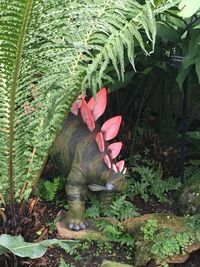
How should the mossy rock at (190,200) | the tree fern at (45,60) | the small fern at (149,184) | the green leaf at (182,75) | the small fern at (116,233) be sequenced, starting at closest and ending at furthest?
the tree fern at (45,60)
the small fern at (116,233)
the mossy rock at (190,200)
the green leaf at (182,75)
the small fern at (149,184)

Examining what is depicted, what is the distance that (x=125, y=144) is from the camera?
11.2 ft

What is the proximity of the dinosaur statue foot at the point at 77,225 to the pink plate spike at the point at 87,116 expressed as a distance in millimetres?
460

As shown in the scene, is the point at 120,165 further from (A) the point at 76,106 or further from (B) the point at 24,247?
(B) the point at 24,247

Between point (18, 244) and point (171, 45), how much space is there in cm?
167

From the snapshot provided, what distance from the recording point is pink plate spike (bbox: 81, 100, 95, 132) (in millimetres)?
2723

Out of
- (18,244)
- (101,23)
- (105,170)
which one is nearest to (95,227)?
(105,170)

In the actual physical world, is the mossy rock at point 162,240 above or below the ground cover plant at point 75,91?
below

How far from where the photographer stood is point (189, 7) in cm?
250

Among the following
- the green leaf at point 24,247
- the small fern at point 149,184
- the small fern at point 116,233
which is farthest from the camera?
the small fern at point 149,184

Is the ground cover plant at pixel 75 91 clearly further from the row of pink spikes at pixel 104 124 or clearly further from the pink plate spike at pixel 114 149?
the pink plate spike at pixel 114 149

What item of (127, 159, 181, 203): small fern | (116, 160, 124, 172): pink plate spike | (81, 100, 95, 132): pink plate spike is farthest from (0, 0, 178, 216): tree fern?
(127, 159, 181, 203): small fern

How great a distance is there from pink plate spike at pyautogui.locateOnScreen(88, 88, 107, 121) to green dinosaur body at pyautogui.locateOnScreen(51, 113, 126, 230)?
134 millimetres

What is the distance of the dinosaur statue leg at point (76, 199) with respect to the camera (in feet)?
8.94

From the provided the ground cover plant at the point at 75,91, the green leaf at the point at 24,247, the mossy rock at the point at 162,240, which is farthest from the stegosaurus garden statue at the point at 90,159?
the green leaf at the point at 24,247
